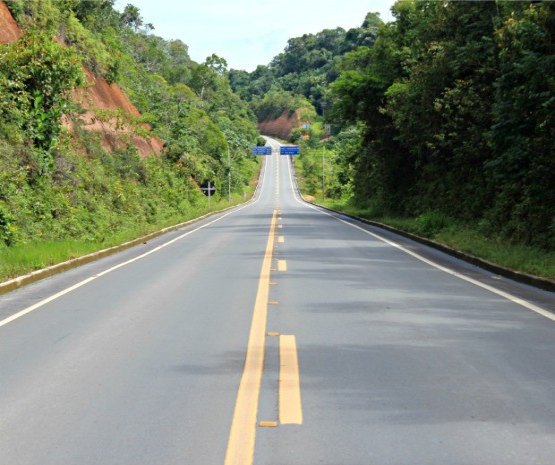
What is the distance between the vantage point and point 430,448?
4.62m

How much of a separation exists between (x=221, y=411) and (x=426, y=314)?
488 centimetres

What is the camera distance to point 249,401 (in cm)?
570

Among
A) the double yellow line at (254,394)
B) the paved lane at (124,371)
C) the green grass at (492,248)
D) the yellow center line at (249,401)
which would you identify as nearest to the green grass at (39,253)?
the paved lane at (124,371)

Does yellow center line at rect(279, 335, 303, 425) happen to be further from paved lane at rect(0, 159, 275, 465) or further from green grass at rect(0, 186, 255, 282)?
green grass at rect(0, 186, 255, 282)

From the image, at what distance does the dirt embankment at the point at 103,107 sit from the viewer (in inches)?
1289

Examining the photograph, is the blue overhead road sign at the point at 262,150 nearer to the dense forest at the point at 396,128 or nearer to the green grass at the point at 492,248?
the dense forest at the point at 396,128

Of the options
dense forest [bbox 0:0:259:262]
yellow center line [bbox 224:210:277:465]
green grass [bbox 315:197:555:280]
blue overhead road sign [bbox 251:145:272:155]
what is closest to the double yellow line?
yellow center line [bbox 224:210:277:465]

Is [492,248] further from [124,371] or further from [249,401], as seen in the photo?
[249,401]

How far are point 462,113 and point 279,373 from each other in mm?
21413

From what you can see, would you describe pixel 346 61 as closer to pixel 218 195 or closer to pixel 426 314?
pixel 426 314

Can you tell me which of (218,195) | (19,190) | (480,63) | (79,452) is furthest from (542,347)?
(218,195)

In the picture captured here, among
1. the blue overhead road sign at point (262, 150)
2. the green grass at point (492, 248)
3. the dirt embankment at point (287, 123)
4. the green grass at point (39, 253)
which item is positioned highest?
the dirt embankment at point (287, 123)

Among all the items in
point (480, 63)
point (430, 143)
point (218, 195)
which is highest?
point (480, 63)

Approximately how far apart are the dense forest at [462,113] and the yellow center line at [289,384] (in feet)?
32.2
